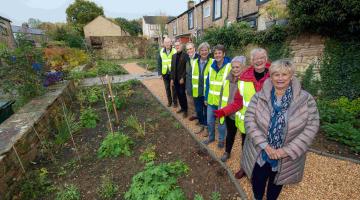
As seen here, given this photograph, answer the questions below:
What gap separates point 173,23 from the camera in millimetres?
31156

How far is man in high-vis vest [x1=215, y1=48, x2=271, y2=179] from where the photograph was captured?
8.08 feet

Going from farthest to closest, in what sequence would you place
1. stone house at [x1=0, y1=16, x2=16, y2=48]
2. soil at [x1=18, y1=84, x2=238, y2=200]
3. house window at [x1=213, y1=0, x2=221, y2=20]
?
stone house at [x1=0, y1=16, x2=16, y2=48]
house window at [x1=213, y1=0, x2=221, y2=20]
soil at [x1=18, y1=84, x2=238, y2=200]

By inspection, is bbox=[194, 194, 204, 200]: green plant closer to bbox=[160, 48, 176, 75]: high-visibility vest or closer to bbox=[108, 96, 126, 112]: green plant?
bbox=[160, 48, 176, 75]: high-visibility vest

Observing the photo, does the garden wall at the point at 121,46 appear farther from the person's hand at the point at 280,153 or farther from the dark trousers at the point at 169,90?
the person's hand at the point at 280,153

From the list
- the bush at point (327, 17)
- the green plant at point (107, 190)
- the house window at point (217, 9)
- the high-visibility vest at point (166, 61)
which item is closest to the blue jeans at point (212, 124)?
the green plant at point (107, 190)

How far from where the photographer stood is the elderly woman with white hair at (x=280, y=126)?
76.5 inches

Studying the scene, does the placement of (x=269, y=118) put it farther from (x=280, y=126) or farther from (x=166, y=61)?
(x=166, y=61)

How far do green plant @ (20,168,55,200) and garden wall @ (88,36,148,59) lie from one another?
69.9 feet

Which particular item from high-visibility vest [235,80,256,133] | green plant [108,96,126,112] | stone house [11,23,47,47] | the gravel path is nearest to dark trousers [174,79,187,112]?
green plant [108,96,126,112]

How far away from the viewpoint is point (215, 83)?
3553 mm

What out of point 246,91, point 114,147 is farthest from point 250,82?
point 114,147

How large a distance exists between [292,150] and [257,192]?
879 mm

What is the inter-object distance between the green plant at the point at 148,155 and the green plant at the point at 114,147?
29cm

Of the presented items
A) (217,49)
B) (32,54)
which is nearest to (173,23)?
(32,54)
